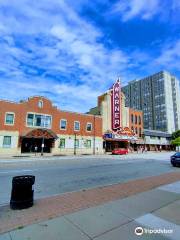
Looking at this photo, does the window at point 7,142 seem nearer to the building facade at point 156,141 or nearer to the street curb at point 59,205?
the street curb at point 59,205

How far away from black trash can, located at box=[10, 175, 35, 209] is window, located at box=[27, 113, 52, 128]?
30.6m

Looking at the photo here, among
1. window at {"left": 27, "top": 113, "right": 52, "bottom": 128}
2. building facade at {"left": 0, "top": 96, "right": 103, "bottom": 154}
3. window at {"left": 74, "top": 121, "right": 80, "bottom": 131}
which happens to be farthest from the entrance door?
window at {"left": 74, "top": 121, "right": 80, "bottom": 131}

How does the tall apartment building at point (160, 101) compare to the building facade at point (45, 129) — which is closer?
the building facade at point (45, 129)

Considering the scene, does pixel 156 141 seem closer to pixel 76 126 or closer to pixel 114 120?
pixel 114 120

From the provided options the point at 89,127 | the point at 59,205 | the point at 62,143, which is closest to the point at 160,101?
the point at 89,127

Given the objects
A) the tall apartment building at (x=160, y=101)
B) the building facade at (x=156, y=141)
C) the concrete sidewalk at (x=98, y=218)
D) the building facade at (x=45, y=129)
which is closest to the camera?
the concrete sidewalk at (x=98, y=218)

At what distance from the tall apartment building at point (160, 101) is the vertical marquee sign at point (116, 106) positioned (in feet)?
207

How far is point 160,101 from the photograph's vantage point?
110 meters

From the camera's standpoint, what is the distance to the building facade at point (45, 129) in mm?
33312

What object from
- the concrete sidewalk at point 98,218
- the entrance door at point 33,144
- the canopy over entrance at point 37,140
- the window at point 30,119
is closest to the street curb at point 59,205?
the concrete sidewalk at point 98,218

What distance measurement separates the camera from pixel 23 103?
35438 mm

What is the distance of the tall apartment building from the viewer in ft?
354

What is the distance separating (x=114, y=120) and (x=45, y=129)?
1980cm

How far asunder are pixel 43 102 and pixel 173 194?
3280cm
